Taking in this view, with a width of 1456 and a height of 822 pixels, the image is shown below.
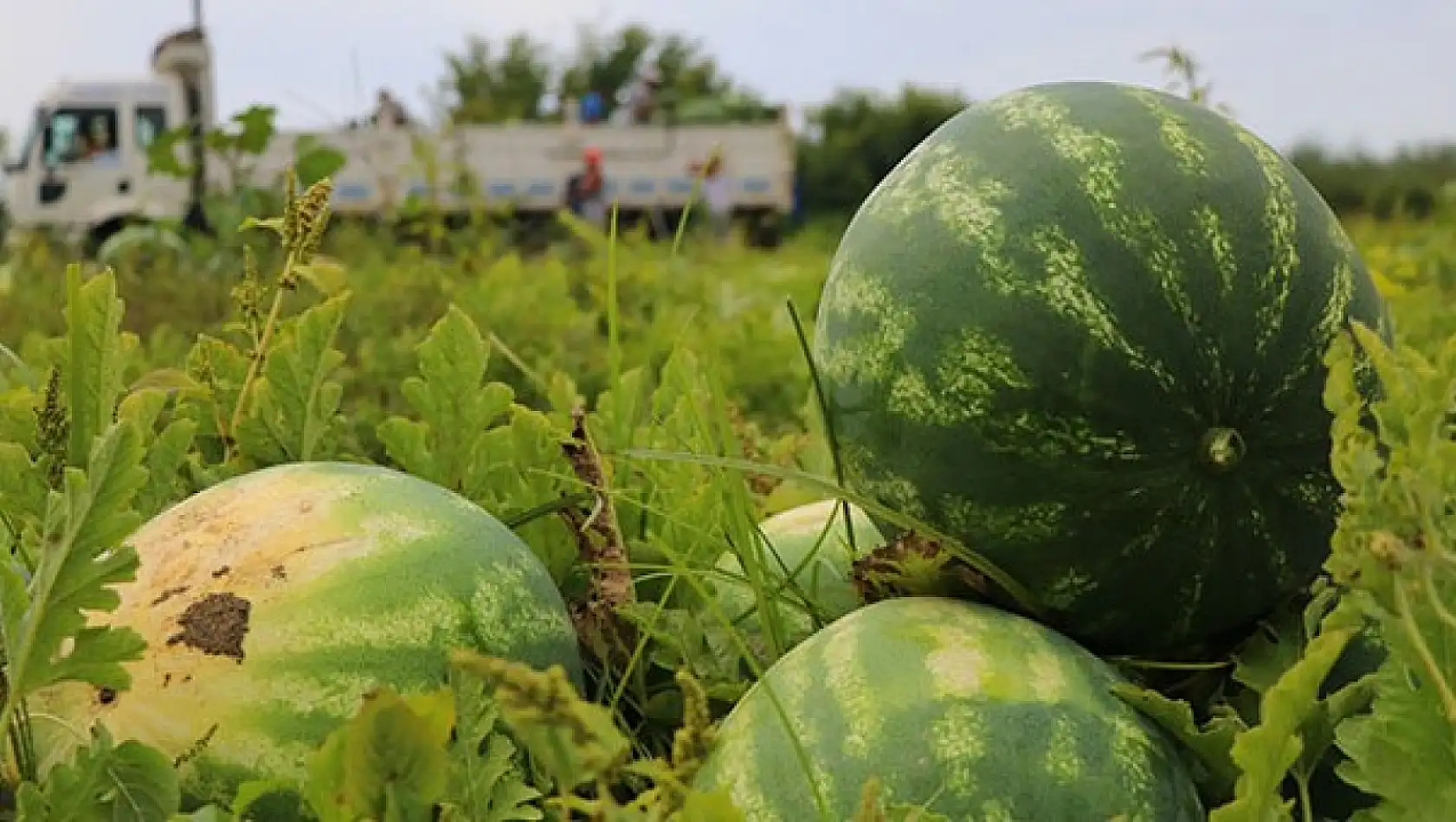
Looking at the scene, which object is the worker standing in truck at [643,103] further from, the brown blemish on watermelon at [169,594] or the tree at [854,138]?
the brown blemish on watermelon at [169,594]

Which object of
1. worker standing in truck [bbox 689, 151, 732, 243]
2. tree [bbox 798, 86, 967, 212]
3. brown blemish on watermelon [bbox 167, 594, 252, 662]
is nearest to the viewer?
brown blemish on watermelon [bbox 167, 594, 252, 662]

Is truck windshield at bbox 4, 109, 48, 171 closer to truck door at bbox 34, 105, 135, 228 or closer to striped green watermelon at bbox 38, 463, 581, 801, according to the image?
truck door at bbox 34, 105, 135, 228

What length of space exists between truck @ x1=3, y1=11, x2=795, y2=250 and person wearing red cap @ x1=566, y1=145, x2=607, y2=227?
10.9 inches

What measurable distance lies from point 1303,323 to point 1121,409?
16 centimetres

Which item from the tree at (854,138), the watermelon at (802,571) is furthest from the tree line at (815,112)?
the watermelon at (802,571)

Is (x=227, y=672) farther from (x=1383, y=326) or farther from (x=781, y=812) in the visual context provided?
(x=1383, y=326)

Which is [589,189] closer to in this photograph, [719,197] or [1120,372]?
[719,197]

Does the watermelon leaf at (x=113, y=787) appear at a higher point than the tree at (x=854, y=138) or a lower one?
higher

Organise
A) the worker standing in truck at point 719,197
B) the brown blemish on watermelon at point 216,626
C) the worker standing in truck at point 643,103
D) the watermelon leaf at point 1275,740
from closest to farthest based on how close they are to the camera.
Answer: the watermelon leaf at point 1275,740 < the brown blemish on watermelon at point 216,626 < the worker standing in truck at point 719,197 < the worker standing in truck at point 643,103

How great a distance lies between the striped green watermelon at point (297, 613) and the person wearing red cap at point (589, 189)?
18.9 meters

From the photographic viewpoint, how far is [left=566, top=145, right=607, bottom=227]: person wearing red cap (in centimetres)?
2100

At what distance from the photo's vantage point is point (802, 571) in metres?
1.54

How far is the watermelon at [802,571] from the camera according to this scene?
142 cm

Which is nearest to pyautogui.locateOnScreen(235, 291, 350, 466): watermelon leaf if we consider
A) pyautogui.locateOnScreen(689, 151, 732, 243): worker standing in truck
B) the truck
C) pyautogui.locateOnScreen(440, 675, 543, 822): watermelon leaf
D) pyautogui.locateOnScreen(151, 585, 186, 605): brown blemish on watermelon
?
pyautogui.locateOnScreen(151, 585, 186, 605): brown blemish on watermelon
